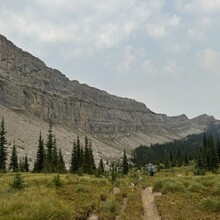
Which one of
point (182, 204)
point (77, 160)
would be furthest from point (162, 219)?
point (77, 160)

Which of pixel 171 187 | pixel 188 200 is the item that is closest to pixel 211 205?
pixel 188 200

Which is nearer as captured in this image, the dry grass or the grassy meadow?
the grassy meadow

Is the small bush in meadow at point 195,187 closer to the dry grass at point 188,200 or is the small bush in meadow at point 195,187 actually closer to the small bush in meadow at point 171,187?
the dry grass at point 188,200

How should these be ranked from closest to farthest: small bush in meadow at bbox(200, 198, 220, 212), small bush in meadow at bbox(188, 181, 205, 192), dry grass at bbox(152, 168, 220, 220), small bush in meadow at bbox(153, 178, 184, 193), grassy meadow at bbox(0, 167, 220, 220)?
grassy meadow at bbox(0, 167, 220, 220) → dry grass at bbox(152, 168, 220, 220) → small bush in meadow at bbox(200, 198, 220, 212) → small bush in meadow at bbox(188, 181, 205, 192) → small bush in meadow at bbox(153, 178, 184, 193)

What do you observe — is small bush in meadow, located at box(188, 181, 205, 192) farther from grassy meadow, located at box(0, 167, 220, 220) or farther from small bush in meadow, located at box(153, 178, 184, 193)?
small bush in meadow, located at box(153, 178, 184, 193)

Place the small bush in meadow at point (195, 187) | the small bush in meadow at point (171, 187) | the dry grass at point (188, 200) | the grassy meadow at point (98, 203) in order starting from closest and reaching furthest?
the grassy meadow at point (98, 203) < the dry grass at point (188, 200) < the small bush in meadow at point (195, 187) < the small bush in meadow at point (171, 187)

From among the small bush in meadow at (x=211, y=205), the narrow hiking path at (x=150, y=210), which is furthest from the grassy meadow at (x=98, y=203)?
the narrow hiking path at (x=150, y=210)

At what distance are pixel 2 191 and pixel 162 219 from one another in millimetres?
10299

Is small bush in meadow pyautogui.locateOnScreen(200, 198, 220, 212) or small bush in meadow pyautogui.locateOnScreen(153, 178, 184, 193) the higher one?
small bush in meadow pyautogui.locateOnScreen(153, 178, 184, 193)

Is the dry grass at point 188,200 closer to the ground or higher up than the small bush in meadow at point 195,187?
closer to the ground

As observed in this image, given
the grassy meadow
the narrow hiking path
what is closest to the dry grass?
the grassy meadow

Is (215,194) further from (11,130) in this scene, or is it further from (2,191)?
(11,130)

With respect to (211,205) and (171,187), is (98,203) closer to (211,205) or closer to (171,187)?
(211,205)

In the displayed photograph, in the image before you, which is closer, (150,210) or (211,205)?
(211,205)
